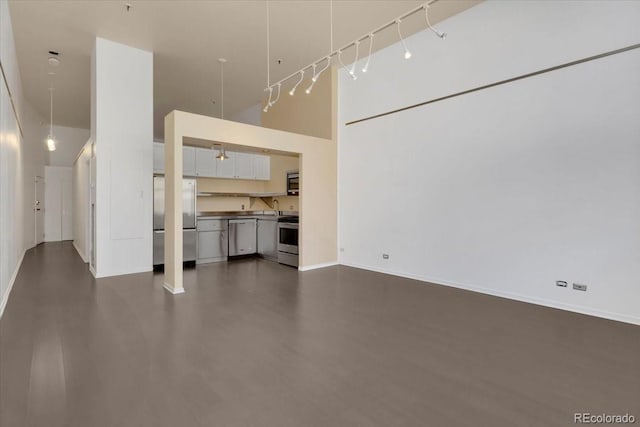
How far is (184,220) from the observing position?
19.7 ft

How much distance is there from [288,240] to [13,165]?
450 cm

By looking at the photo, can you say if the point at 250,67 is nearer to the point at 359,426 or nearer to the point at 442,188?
the point at 442,188

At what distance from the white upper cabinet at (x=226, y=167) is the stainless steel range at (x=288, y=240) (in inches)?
75.1

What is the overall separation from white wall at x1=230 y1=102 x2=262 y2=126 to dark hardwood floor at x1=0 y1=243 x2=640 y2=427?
5582 mm

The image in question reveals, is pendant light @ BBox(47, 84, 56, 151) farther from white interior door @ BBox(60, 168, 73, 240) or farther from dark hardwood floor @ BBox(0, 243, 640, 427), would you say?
dark hardwood floor @ BBox(0, 243, 640, 427)

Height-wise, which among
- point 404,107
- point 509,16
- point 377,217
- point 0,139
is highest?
point 509,16

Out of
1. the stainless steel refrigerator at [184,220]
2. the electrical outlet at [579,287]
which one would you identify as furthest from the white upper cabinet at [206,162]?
the electrical outlet at [579,287]

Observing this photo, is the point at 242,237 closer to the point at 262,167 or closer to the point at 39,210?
the point at 262,167

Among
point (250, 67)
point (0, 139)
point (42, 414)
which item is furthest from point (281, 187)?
point (42, 414)

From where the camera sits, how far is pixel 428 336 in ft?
9.46

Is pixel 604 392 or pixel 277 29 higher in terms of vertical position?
pixel 277 29

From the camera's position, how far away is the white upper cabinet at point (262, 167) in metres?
7.96

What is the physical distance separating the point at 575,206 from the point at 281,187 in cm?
574

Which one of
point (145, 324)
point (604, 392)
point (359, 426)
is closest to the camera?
point (359, 426)
